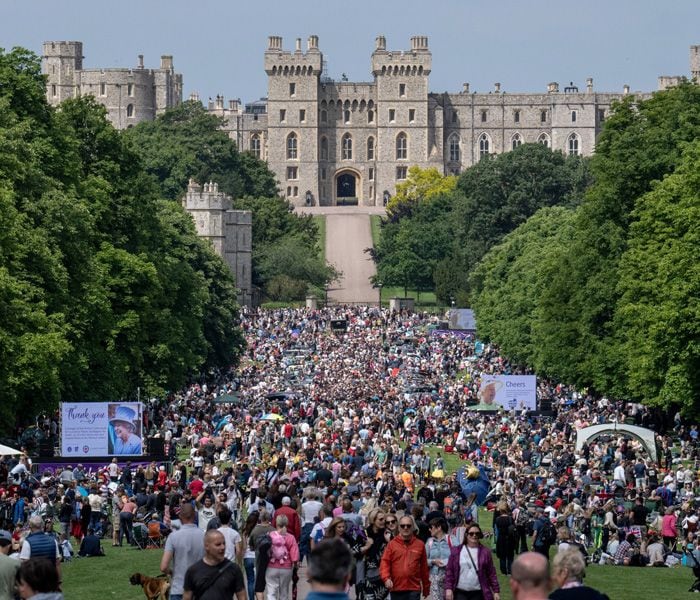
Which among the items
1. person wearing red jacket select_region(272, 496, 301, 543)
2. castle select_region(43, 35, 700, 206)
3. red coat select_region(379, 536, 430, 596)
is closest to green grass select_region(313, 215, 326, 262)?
castle select_region(43, 35, 700, 206)

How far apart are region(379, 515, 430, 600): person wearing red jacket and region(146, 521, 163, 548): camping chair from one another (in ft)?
34.4

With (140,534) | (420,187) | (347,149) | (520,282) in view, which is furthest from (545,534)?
(347,149)

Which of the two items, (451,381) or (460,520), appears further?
(451,381)

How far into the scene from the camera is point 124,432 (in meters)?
37.1

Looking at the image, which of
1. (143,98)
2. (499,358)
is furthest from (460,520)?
(143,98)

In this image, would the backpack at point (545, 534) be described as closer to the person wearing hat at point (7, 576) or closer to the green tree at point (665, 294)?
the person wearing hat at point (7, 576)

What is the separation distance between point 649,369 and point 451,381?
926 inches

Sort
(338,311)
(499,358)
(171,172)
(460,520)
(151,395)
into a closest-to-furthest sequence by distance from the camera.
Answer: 1. (460,520)
2. (151,395)
3. (499,358)
4. (338,311)
5. (171,172)

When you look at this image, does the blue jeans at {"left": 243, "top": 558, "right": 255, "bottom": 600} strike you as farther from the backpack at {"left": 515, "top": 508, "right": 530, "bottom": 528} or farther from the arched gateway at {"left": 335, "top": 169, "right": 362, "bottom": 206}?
the arched gateway at {"left": 335, "top": 169, "right": 362, "bottom": 206}

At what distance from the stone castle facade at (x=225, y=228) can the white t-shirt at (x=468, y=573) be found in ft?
290

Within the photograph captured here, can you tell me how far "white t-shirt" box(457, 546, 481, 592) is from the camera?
1772 cm

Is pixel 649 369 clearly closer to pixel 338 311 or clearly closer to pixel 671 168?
pixel 671 168

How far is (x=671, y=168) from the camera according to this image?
53250 mm

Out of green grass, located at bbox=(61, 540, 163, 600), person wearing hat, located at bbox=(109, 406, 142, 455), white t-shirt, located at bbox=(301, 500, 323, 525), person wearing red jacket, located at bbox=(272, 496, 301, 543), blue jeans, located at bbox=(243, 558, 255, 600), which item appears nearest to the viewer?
blue jeans, located at bbox=(243, 558, 255, 600)
